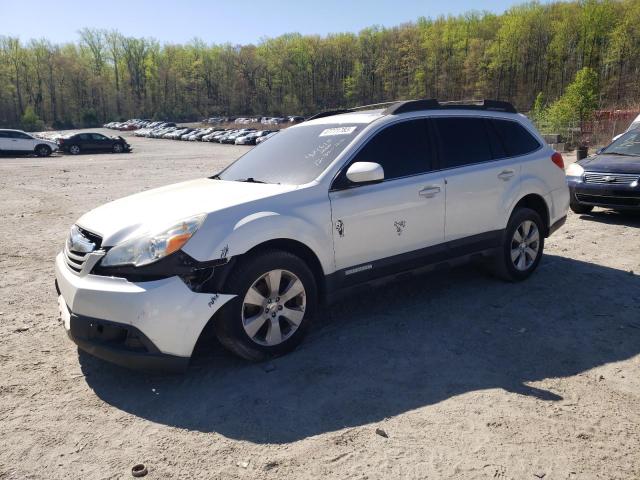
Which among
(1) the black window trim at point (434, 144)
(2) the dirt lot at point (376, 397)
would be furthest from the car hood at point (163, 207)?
(2) the dirt lot at point (376, 397)

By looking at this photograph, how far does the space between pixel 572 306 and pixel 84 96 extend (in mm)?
112213

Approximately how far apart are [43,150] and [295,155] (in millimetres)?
29396

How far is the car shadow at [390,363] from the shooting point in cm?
313

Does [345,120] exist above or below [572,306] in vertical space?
above

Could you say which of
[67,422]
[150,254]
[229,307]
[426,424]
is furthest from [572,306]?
[67,422]

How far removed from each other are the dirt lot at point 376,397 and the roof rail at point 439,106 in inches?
72.7

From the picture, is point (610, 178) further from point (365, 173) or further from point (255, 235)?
point (255, 235)

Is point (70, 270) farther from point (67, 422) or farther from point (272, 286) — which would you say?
point (272, 286)

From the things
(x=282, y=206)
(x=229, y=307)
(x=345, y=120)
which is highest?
(x=345, y=120)

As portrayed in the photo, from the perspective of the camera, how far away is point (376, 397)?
3250 millimetres

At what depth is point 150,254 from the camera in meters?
3.31

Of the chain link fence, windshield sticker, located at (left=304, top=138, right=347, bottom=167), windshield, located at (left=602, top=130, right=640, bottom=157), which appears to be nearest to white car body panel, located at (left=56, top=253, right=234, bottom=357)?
windshield sticker, located at (left=304, top=138, right=347, bottom=167)

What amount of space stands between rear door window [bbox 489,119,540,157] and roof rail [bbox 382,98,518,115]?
17 cm

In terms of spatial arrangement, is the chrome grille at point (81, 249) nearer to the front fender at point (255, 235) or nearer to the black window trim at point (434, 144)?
the front fender at point (255, 235)
